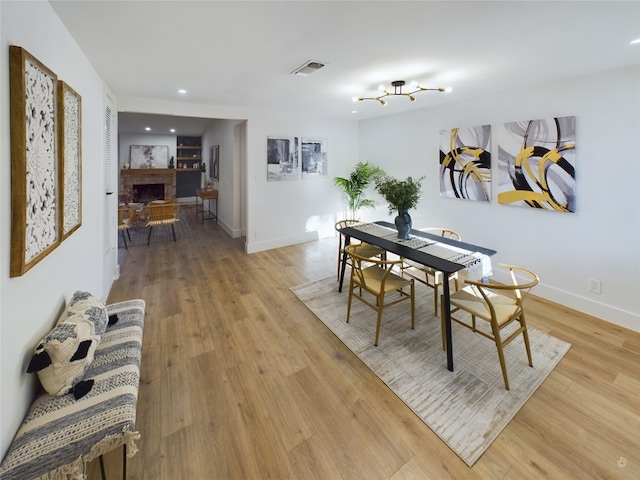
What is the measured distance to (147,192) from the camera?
978 centimetres

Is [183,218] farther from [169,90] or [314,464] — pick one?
[314,464]

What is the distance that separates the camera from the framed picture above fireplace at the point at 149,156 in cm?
947

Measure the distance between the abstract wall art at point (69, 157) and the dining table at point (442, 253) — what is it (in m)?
2.43

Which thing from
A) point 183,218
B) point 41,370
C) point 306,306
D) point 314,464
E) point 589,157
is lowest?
point 314,464

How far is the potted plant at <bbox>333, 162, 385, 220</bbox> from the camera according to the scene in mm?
5566

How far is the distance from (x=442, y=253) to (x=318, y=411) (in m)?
1.66

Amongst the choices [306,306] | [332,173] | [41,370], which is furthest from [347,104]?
[41,370]

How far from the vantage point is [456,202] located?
427cm

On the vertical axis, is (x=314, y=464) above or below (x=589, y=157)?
below

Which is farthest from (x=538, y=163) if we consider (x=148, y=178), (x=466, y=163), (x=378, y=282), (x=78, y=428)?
(x=148, y=178)

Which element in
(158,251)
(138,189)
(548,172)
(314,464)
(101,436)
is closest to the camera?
(101,436)

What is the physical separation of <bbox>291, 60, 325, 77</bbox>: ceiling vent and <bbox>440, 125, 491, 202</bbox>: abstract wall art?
2.33m

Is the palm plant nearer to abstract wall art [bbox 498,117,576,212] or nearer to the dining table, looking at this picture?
the dining table

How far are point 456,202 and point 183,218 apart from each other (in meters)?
6.92
